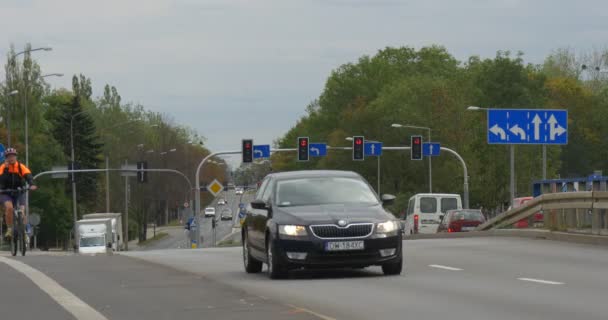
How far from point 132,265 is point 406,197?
276 ft

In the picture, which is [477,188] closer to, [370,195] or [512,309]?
[370,195]

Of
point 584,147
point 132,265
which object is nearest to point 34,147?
point 584,147

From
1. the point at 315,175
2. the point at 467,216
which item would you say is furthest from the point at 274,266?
the point at 467,216

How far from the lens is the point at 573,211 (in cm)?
2989

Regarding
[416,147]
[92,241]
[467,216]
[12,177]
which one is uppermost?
[416,147]

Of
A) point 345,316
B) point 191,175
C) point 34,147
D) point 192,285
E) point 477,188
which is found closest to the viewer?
point 345,316

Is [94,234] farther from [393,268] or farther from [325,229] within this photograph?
[325,229]

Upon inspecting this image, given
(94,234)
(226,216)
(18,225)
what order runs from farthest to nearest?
1. (226,216)
2. (94,234)
3. (18,225)

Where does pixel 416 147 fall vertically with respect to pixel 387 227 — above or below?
above

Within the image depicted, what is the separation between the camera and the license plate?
17.7m

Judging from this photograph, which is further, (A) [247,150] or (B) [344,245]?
(A) [247,150]

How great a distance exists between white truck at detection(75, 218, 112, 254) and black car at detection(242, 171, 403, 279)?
58210mm

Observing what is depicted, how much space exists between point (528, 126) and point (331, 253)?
3848cm

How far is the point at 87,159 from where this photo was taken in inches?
5261
